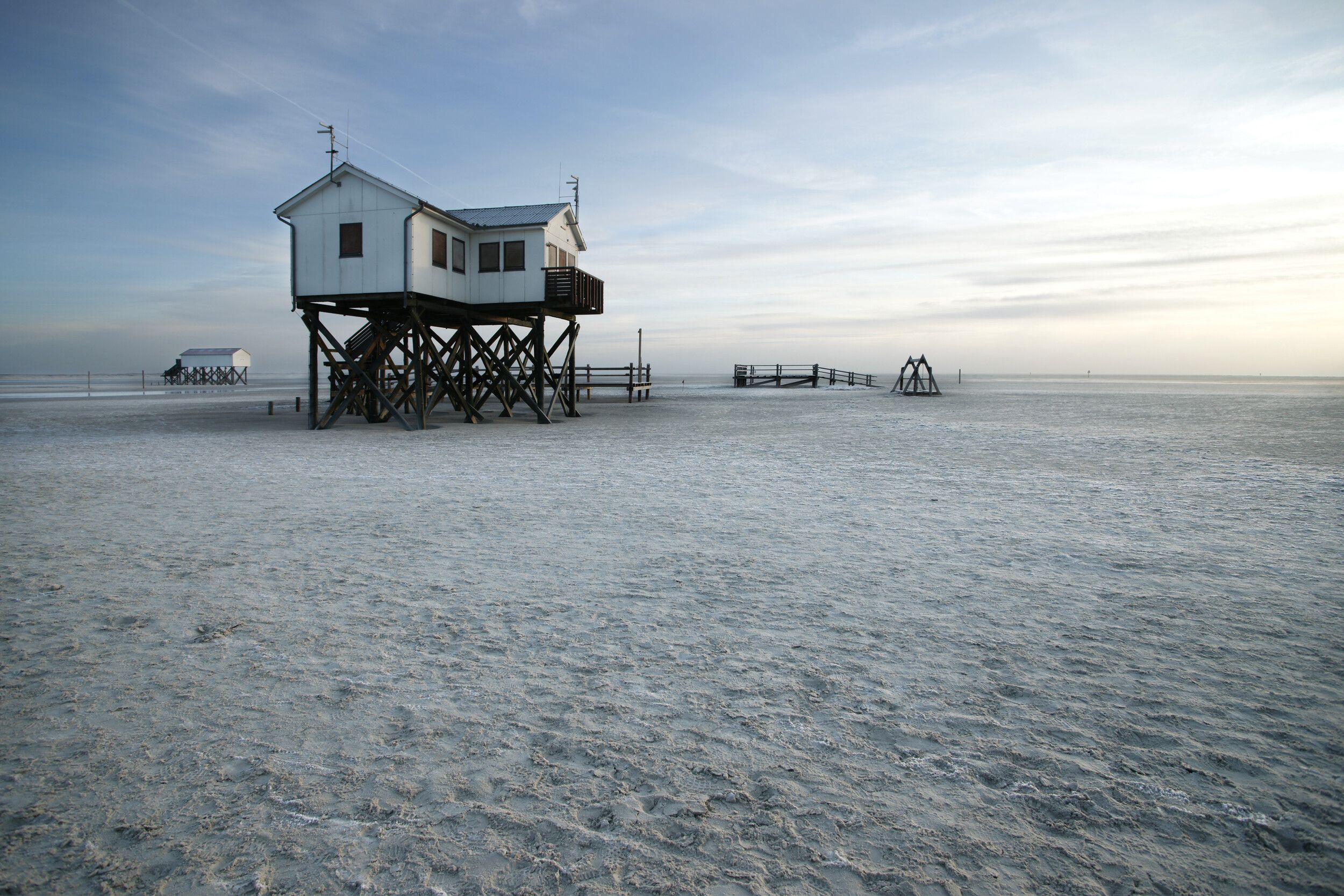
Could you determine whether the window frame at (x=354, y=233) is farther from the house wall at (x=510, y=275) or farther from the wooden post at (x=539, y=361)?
the wooden post at (x=539, y=361)

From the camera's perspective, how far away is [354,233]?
67.5 ft

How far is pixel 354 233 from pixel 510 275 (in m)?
4.85

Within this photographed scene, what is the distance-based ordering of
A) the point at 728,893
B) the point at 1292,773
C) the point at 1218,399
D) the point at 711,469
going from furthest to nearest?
the point at 1218,399
the point at 711,469
the point at 1292,773
the point at 728,893

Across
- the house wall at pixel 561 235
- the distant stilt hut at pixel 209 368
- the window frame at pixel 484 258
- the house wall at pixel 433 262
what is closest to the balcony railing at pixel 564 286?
the house wall at pixel 561 235

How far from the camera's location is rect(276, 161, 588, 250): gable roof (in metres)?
20.1

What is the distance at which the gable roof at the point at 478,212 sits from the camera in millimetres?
20141

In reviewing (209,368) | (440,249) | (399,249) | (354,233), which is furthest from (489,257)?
(209,368)

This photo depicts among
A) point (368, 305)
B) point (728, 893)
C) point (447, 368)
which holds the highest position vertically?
point (368, 305)

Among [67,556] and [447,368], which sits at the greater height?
[447,368]

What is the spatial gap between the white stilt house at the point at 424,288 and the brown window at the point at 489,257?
1.0 inches

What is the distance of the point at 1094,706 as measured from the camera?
397 cm

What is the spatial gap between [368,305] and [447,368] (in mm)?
2997

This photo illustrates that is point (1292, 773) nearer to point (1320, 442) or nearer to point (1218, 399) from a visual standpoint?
point (1320, 442)

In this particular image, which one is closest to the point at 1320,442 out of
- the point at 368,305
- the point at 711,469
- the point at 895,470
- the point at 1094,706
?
the point at 895,470
